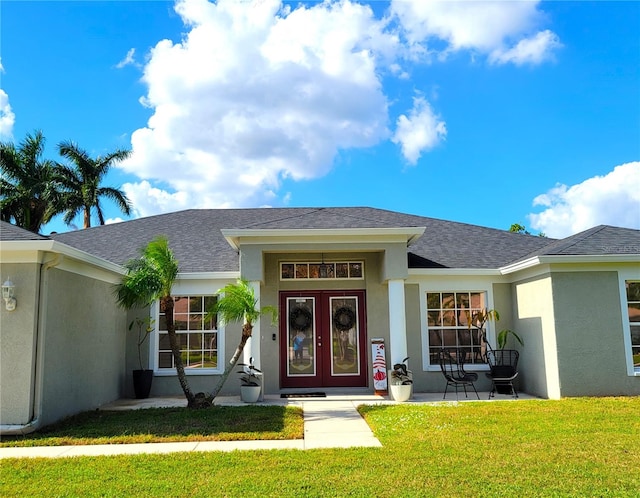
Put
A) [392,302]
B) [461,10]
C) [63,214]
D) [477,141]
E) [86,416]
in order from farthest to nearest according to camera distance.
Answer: [63,214] → [477,141] → [392,302] → [461,10] → [86,416]

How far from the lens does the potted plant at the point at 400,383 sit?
11.1 m

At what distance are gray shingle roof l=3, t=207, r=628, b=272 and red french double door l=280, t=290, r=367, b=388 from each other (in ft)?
6.19

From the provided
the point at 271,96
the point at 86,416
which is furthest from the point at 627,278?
the point at 86,416

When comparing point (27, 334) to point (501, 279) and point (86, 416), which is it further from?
point (501, 279)

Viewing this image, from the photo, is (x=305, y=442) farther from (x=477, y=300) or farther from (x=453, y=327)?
(x=477, y=300)

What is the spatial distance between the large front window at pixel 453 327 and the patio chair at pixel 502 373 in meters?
0.37

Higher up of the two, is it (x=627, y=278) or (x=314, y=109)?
(x=314, y=109)

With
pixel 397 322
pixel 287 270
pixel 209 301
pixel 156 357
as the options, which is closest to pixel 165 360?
pixel 156 357

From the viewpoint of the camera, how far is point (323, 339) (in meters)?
13.1

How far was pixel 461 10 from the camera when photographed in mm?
10211

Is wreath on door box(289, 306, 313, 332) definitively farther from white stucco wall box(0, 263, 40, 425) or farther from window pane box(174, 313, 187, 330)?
white stucco wall box(0, 263, 40, 425)

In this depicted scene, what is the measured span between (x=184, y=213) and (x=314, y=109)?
716 centimetres

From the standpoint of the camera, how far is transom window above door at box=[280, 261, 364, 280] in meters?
13.2

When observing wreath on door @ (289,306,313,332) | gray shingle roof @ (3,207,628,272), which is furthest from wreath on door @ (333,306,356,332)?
gray shingle roof @ (3,207,628,272)
